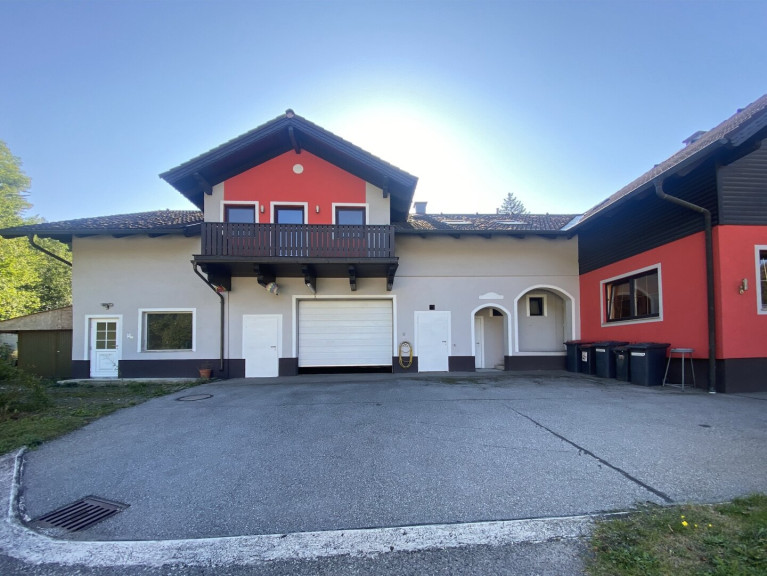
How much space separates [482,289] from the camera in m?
13.2

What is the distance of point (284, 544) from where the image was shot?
272cm

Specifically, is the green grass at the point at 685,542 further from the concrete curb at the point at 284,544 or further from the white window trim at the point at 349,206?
the white window trim at the point at 349,206

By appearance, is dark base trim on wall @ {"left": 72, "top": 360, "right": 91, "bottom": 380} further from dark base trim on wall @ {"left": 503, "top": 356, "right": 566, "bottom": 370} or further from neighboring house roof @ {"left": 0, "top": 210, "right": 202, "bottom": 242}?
dark base trim on wall @ {"left": 503, "top": 356, "right": 566, "bottom": 370}

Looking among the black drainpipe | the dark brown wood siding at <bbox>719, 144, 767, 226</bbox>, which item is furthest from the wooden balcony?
the dark brown wood siding at <bbox>719, 144, 767, 226</bbox>

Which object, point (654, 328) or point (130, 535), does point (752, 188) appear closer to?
point (654, 328)

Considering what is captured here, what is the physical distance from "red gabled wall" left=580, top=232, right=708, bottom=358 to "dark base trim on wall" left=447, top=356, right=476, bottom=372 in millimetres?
4356

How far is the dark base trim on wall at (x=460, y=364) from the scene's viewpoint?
1287 centimetres

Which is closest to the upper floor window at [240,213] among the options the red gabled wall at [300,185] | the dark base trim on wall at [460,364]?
the red gabled wall at [300,185]

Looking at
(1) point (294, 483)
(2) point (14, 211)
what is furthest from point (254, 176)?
(2) point (14, 211)

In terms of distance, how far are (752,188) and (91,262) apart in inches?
689

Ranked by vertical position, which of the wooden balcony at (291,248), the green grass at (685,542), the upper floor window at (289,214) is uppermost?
the upper floor window at (289,214)

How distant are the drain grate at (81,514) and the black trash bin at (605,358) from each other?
35.7ft

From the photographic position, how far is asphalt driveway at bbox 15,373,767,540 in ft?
10.5

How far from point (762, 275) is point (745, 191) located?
1.81 m
